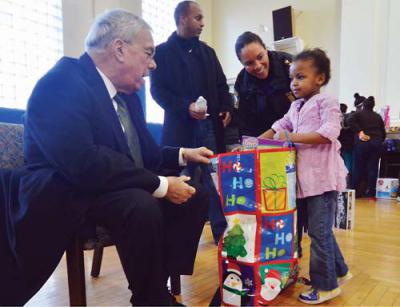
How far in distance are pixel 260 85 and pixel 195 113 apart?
354mm

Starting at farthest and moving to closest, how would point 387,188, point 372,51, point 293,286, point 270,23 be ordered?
1. point 270,23
2. point 372,51
3. point 387,188
4. point 293,286

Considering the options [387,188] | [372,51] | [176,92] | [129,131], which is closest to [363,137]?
[387,188]

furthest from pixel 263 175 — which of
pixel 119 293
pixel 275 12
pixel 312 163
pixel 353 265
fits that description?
pixel 275 12

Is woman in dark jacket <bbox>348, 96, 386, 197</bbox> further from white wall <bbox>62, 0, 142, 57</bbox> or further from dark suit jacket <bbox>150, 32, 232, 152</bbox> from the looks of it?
white wall <bbox>62, 0, 142, 57</bbox>

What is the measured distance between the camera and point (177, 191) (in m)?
0.95

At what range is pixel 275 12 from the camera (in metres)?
5.12

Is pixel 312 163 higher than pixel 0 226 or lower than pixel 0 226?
higher

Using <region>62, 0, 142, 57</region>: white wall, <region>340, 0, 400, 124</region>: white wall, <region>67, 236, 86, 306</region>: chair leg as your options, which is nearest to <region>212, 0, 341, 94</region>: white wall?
<region>340, 0, 400, 124</region>: white wall

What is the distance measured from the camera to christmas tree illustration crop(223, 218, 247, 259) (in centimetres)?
110

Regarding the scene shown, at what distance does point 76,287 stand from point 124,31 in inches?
29.6

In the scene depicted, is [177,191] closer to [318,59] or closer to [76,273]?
[76,273]

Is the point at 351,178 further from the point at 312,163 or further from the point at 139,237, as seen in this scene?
the point at 139,237

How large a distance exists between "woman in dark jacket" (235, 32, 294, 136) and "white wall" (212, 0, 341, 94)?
3569 mm

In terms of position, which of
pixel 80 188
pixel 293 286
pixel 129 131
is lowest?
pixel 293 286
